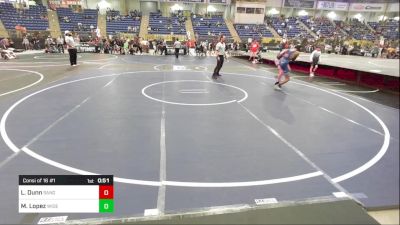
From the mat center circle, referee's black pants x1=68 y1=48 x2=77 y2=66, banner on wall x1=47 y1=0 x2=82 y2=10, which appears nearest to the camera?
the mat center circle

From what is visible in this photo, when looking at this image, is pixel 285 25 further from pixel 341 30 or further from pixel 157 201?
pixel 157 201

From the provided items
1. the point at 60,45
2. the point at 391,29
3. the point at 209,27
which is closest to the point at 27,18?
the point at 60,45

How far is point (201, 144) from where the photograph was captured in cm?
459

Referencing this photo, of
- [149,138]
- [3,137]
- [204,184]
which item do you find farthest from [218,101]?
[3,137]

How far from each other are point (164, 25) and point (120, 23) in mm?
5667

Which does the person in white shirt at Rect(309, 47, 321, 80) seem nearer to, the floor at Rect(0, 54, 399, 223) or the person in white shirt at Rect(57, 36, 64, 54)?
the floor at Rect(0, 54, 399, 223)

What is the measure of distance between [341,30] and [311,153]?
21950mm

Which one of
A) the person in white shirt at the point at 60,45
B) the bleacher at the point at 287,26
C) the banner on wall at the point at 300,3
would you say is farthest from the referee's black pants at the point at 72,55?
the banner on wall at the point at 300,3

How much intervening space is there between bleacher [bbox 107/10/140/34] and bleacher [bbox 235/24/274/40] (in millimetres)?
13458

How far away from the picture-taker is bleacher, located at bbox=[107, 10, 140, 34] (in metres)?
34.3

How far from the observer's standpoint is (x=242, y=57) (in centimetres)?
2161

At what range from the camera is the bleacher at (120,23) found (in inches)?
1350

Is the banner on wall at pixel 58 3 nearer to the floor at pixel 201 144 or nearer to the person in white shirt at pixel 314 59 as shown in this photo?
the floor at pixel 201 144

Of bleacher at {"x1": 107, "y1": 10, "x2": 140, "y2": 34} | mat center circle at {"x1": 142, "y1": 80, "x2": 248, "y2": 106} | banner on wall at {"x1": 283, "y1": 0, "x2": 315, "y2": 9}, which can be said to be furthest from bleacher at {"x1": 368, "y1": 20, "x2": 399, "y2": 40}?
banner on wall at {"x1": 283, "y1": 0, "x2": 315, "y2": 9}
